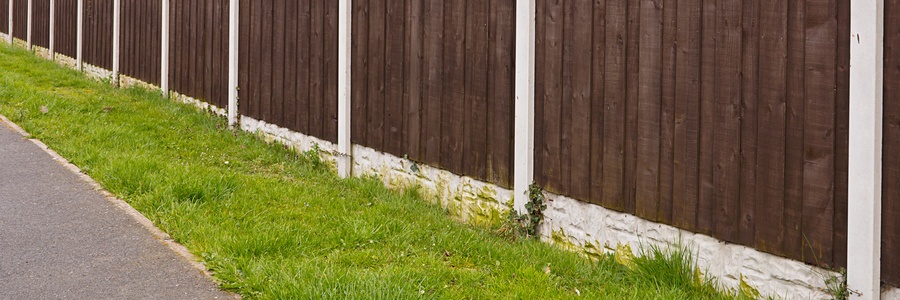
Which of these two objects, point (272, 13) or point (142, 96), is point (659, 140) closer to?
point (272, 13)

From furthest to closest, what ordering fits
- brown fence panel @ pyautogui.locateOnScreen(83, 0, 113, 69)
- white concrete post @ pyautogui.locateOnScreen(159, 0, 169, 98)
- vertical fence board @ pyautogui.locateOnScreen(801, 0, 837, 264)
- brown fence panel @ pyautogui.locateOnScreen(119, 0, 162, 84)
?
1. brown fence panel @ pyautogui.locateOnScreen(83, 0, 113, 69)
2. brown fence panel @ pyautogui.locateOnScreen(119, 0, 162, 84)
3. white concrete post @ pyautogui.locateOnScreen(159, 0, 169, 98)
4. vertical fence board @ pyautogui.locateOnScreen(801, 0, 837, 264)

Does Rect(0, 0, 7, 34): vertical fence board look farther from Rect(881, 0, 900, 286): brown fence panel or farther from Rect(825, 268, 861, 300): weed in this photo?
Rect(881, 0, 900, 286): brown fence panel

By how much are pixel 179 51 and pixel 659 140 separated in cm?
774

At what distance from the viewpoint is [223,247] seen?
5637mm

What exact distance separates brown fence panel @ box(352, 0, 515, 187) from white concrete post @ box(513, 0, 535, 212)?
122mm

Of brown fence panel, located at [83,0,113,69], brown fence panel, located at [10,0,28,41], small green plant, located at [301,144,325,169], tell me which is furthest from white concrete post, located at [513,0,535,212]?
brown fence panel, located at [10,0,28,41]

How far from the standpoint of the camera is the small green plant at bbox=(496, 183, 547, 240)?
242 inches

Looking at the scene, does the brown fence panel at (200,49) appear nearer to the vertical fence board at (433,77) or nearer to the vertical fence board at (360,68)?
the vertical fence board at (360,68)

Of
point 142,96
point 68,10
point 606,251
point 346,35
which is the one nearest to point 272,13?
point 346,35

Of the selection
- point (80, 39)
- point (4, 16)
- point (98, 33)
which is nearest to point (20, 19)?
point (4, 16)

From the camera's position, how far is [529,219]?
20.4 ft

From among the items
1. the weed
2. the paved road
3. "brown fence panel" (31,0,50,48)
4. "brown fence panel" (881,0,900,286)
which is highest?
"brown fence panel" (31,0,50,48)

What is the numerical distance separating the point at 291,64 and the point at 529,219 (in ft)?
11.8

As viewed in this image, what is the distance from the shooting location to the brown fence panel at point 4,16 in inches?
834
